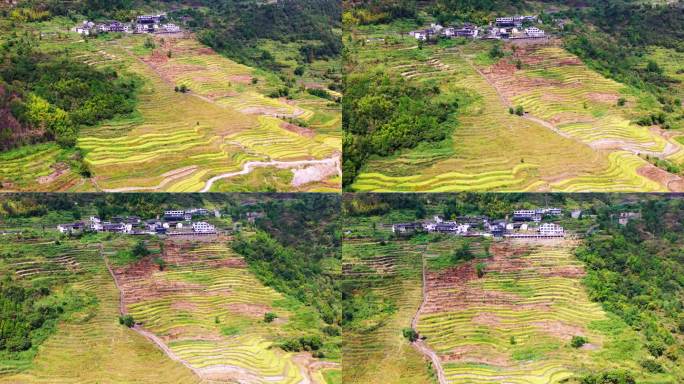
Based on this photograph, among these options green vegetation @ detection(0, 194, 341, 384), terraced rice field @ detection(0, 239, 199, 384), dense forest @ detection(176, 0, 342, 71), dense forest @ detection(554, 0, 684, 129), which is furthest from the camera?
dense forest @ detection(176, 0, 342, 71)

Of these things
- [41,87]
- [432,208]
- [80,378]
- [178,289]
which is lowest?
[80,378]

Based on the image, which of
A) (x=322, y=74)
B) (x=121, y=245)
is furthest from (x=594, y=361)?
(x=121, y=245)

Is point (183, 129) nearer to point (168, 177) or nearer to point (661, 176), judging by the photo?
point (168, 177)

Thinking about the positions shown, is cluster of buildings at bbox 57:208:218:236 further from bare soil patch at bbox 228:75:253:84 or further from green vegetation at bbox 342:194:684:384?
green vegetation at bbox 342:194:684:384

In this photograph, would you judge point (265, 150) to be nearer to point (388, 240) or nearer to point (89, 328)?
point (388, 240)

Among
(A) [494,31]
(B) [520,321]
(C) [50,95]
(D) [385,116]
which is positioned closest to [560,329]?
(B) [520,321]

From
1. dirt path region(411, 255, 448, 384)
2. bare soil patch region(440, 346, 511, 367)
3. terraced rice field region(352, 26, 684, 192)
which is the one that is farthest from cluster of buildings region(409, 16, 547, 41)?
bare soil patch region(440, 346, 511, 367)

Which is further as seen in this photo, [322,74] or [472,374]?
[322,74]
